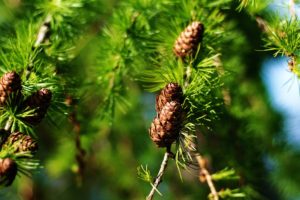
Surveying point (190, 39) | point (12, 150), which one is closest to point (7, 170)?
point (12, 150)

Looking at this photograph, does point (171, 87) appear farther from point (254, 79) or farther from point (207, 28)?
point (254, 79)

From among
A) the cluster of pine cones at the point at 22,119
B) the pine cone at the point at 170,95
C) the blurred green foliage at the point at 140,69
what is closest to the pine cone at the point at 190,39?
the blurred green foliage at the point at 140,69

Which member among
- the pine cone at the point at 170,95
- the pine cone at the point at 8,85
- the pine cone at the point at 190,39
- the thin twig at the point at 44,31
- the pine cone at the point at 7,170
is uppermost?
the thin twig at the point at 44,31

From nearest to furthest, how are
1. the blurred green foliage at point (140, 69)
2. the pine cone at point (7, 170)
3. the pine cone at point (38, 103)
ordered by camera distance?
1. the pine cone at point (7, 170)
2. the pine cone at point (38, 103)
3. the blurred green foliage at point (140, 69)

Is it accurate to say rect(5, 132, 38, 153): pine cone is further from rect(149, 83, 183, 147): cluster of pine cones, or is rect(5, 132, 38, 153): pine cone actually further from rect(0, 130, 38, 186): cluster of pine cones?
rect(149, 83, 183, 147): cluster of pine cones

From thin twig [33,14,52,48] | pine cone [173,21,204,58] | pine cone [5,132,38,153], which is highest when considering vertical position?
thin twig [33,14,52,48]

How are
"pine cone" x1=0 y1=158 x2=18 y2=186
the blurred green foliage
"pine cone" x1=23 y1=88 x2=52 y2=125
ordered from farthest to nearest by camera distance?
the blurred green foliage → "pine cone" x1=23 y1=88 x2=52 y2=125 → "pine cone" x1=0 y1=158 x2=18 y2=186

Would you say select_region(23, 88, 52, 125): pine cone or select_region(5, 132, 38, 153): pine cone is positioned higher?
select_region(23, 88, 52, 125): pine cone

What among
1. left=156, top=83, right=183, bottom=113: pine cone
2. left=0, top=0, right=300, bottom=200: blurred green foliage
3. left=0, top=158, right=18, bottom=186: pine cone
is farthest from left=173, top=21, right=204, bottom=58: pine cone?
left=0, top=158, right=18, bottom=186: pine cone

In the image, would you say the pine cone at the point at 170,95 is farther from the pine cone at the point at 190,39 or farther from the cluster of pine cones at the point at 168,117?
the pine cone at the point at 190,39
